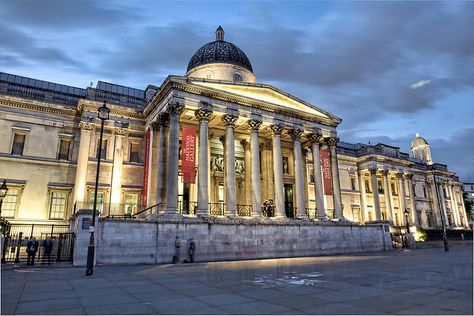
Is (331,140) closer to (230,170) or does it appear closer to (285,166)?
(285,166)

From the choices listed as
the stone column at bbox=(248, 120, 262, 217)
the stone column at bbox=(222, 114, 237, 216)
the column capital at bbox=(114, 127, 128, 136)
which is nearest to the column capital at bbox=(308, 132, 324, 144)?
the stone column at bbox=(248, 120, 262, 217)

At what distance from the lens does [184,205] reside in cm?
2666

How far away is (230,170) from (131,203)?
9.62m

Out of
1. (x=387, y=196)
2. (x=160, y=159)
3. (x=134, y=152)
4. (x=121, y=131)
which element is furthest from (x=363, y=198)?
(x=121, y=131)

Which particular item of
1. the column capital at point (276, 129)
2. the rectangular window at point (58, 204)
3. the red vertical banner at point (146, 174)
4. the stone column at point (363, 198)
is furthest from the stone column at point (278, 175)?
the stone column at point (363, 198)

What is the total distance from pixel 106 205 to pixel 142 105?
10101mm

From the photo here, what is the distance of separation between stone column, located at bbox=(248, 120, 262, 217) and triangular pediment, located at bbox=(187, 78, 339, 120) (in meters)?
2.34

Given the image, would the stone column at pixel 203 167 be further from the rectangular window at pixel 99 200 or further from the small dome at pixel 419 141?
the small dome at pixel 419 141

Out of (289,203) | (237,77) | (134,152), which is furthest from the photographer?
(289,203)

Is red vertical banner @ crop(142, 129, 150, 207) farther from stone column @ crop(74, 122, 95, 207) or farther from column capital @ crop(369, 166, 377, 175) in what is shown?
column capital @ crop(369, 166, 377, 175)

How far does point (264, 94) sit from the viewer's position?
27.6 m

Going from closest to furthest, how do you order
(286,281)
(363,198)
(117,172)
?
(286,281) → (117,172) → (363,198)

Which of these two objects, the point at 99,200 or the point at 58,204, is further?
the point at 99,200

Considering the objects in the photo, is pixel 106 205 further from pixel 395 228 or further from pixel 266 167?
pixel 395 228
